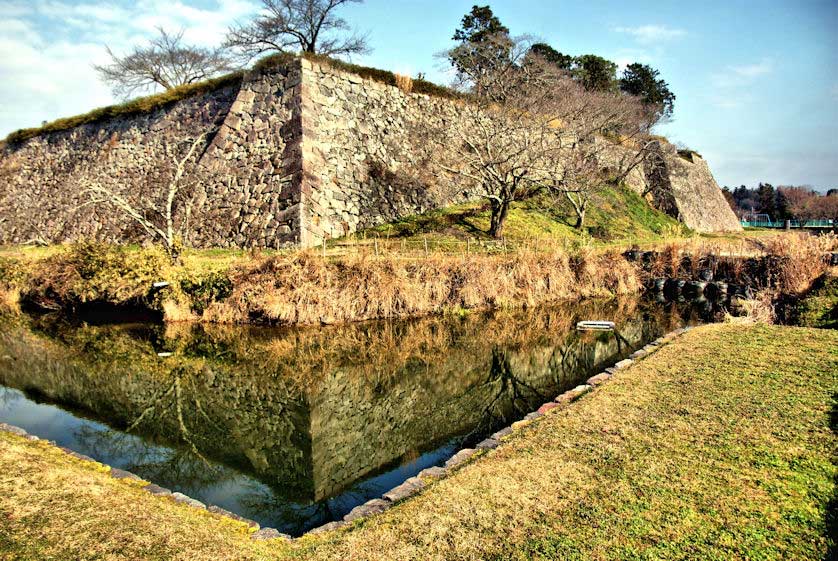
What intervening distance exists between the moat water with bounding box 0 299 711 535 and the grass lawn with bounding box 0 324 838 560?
1.41 metres

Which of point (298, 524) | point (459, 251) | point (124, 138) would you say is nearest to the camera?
point (298, 524)

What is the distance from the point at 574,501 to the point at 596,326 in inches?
396

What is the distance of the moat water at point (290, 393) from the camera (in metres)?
6.62

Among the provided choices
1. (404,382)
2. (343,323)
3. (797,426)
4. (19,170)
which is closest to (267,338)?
(343,323)

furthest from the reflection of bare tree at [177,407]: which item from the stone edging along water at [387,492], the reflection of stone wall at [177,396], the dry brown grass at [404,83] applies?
the dry brown grass at [404,83]

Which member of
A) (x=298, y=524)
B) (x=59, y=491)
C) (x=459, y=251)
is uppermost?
(x=459, y=251)

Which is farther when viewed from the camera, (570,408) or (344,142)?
(344,142)

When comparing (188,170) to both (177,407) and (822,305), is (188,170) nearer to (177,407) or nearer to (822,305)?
(177,407)

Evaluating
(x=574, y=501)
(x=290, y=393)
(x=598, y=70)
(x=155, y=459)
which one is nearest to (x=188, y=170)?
(x=290, y=393)

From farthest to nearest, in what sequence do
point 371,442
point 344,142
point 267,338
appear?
point 344,142
point 267,338
point 371,442

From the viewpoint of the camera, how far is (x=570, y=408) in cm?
664

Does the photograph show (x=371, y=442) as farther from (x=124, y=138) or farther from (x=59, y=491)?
(x=124, y=138)

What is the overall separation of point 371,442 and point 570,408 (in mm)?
2740

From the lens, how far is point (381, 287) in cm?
1434
